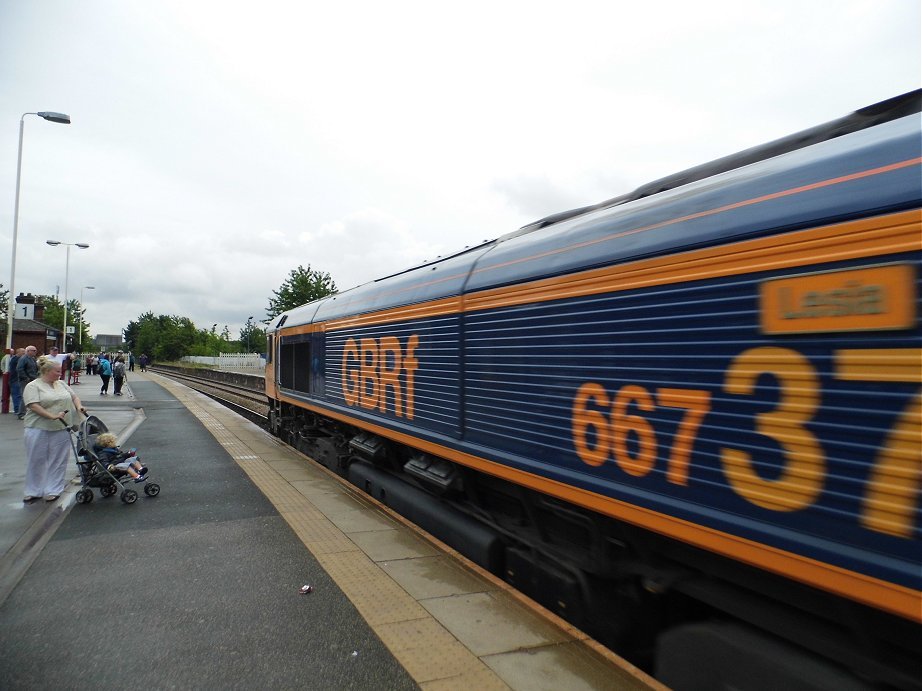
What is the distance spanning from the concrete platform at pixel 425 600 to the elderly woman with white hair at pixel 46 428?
25 centimetres

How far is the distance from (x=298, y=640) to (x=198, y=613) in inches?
32.2

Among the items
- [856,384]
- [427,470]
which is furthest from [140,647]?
[856,384]

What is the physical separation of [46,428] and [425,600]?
16.5ft

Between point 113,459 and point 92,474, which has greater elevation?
point 113,459

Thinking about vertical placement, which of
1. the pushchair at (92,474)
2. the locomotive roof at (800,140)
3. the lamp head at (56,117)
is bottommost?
the pushchair at (92,474)

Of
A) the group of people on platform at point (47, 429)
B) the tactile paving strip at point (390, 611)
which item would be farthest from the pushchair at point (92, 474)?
the tactile paving strip at point (390, 611)


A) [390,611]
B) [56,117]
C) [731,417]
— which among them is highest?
[56,117]

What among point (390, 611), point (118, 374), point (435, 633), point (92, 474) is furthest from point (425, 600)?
point (118, 374)

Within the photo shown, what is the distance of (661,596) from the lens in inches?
131

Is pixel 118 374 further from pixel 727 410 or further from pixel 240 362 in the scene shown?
pixel 240 362

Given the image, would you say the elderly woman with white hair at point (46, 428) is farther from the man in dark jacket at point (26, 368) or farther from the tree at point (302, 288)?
the tree at point (302, 288)

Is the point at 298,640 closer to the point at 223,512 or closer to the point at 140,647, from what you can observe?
the point at 140,647

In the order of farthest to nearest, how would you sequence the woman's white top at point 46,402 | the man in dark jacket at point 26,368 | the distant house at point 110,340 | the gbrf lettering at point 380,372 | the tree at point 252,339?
the distant house at point 110,340 → the tree at point 252,339 → the man in dark jacket at point 26,368 → the woman's white top at point 46,402 → the gbrf lettering at point 380,372

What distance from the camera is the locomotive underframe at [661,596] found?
2.15 meters
